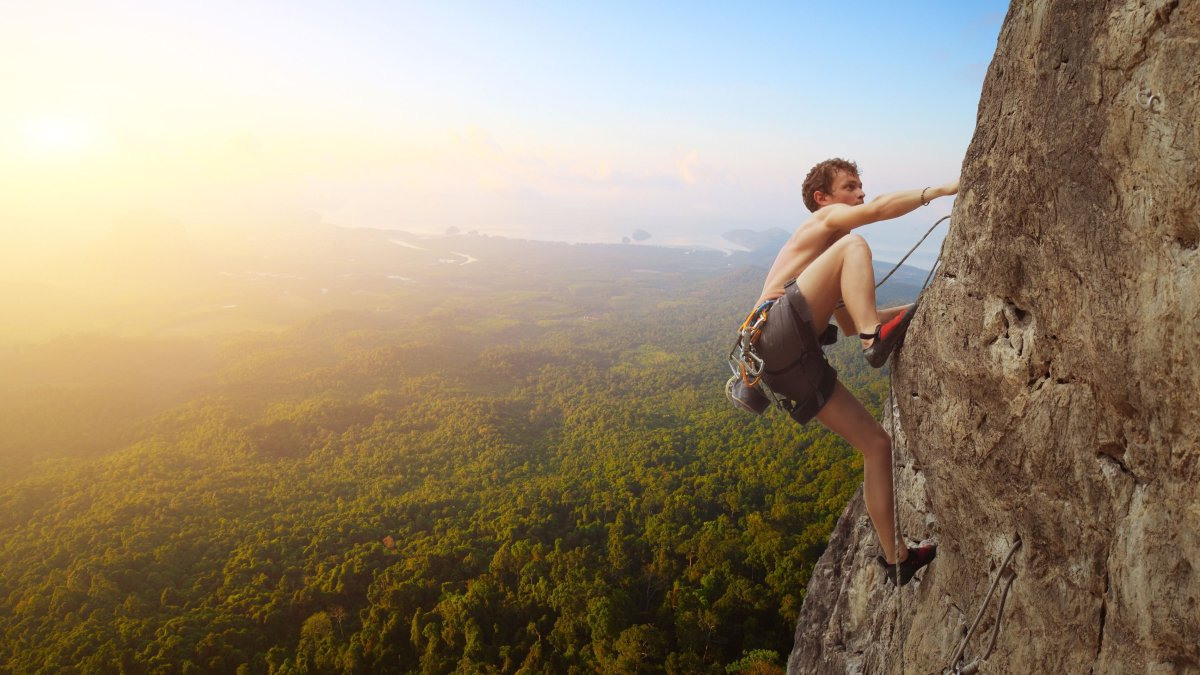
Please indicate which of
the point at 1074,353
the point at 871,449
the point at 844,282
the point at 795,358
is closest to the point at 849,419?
the point at 871,449

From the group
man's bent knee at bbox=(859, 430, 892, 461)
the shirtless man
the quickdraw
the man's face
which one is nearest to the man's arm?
the shirtless man

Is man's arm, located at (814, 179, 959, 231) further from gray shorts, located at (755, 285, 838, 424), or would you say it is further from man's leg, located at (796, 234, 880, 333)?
gray shorts, located at (755, 285, 838, 424)

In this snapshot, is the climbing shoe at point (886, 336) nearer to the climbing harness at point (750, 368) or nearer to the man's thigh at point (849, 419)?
the man's thigh at point (849, 419)

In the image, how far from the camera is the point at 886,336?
410cm

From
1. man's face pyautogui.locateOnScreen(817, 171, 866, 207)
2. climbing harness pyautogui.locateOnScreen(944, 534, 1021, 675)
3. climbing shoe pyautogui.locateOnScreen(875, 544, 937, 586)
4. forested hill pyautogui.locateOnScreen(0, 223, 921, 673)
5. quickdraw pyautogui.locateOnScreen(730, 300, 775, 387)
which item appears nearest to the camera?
climbing harness pyautogui.locateOnScreen(944, 534, 1021, 675)

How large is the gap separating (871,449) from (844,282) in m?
1.46

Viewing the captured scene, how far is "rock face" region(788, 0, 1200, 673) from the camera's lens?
2.55m

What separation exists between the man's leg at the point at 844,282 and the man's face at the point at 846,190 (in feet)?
1.60

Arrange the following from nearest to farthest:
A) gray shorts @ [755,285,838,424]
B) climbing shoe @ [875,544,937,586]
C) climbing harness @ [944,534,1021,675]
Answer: climbing harness @ [944,534,1021,675], gray shorts @ [755,285,838,424], climbing shoe @ [875,544,937,586]

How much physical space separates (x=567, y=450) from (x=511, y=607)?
2794 centimetres

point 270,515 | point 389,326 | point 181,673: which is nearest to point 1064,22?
point 181,673

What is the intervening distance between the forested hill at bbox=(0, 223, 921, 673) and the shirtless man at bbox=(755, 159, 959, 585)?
19.6m

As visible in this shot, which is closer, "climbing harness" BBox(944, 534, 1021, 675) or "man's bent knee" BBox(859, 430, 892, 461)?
"climbing harness" BBox(944, 534, 1021, 675)

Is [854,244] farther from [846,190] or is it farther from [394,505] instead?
[394,505]
